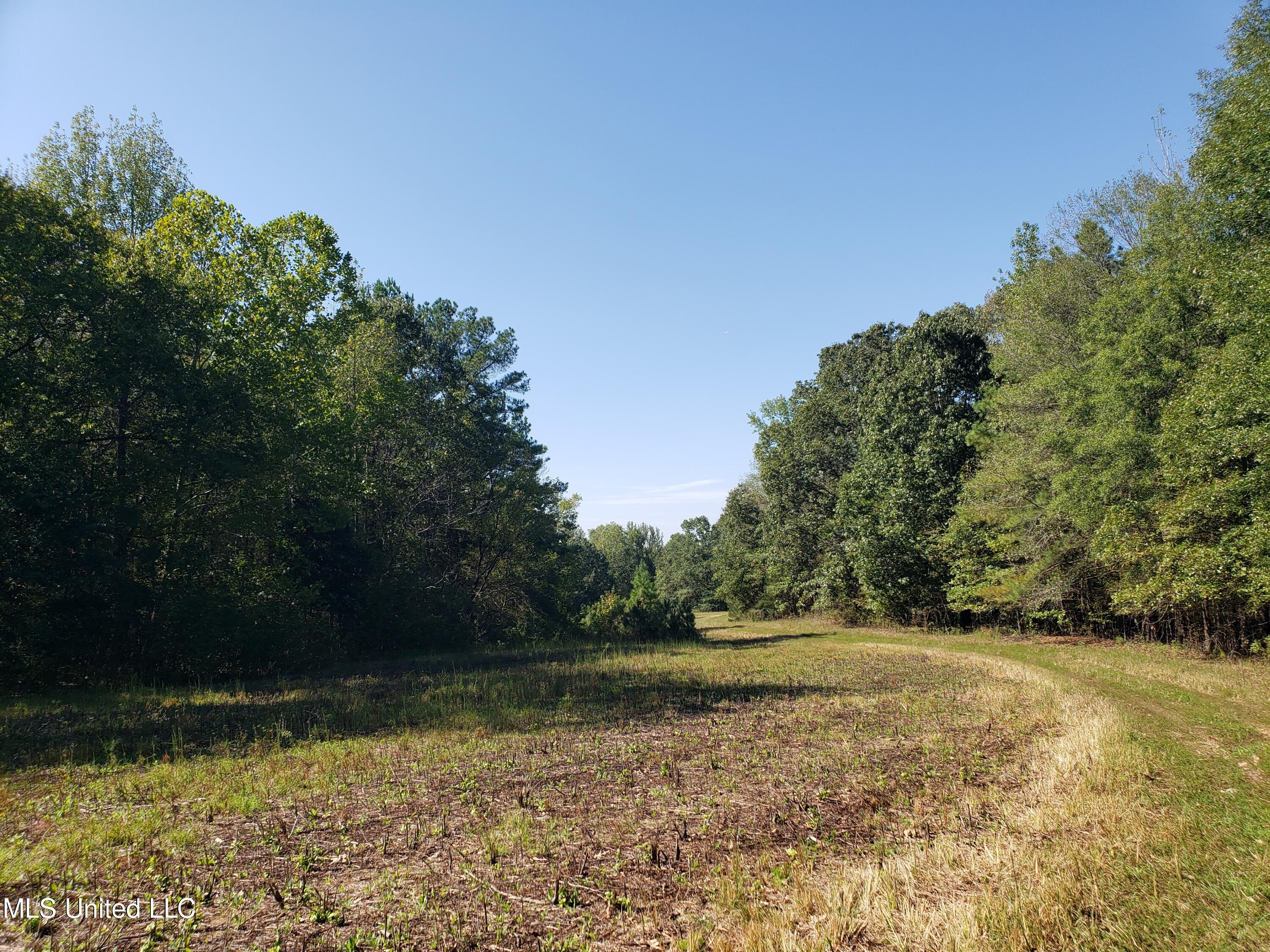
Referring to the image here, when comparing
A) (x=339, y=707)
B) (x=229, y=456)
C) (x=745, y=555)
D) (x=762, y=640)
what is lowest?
(x=762, y=640)

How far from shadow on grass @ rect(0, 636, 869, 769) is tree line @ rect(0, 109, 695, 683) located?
3.12m

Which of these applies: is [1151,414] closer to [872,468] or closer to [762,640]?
[872,468]

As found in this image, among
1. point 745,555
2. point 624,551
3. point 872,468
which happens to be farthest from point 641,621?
point 624,551

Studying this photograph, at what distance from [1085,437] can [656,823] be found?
24005mm

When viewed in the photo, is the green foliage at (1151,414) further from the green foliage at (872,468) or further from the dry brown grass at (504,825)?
the dry brown grass at (504,825)

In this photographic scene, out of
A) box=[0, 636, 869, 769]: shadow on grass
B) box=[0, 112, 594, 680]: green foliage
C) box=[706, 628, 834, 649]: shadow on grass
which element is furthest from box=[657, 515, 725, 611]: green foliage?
box=[0, 636, 869, 769]: shadow on grass

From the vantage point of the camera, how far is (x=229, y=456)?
21609 mm

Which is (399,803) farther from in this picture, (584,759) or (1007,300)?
(1007,300)

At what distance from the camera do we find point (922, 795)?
8227mm

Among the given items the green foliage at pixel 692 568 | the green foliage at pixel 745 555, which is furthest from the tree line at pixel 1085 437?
the green foliage at pixel 692 568

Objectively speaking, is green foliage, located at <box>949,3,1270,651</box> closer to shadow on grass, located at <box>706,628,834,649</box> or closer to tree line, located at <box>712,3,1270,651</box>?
tree line, located at <box>712,3,1270,651</box>

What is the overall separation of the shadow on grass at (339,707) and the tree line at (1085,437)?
11.8 metres

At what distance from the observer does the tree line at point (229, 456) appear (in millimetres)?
17875

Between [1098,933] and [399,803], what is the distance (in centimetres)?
753
